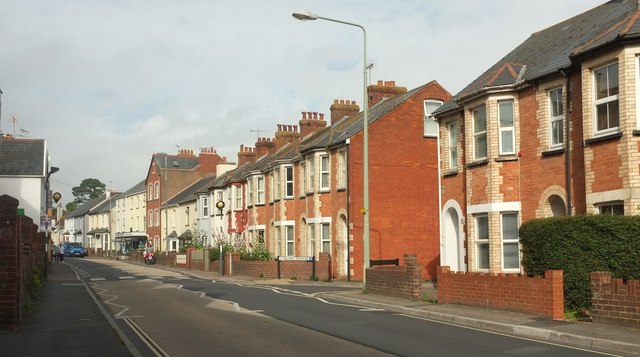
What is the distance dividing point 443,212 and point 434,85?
39.9ft

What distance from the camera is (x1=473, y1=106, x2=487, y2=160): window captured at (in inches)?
867

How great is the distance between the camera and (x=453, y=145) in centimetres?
2466

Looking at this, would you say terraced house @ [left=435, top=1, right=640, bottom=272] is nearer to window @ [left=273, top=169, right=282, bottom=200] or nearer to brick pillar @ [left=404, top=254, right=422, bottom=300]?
brick pillar @ [left=404, top=254, right=422, bottom=300]

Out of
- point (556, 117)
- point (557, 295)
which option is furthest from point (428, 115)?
point (557, 295)

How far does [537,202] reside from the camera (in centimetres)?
2020

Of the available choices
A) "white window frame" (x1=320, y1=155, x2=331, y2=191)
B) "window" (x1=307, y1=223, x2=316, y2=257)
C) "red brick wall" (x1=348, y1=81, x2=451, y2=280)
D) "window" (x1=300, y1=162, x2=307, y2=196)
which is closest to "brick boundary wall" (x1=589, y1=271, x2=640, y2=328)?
"red brick wall" (x1=348, y1=81, x2=451, y2=280)

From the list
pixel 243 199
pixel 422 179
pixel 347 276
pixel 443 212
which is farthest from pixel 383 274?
pixel 243 199

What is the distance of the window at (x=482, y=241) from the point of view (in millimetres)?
22062

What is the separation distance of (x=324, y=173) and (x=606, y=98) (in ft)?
67.8

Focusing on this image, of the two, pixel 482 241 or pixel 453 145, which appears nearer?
pixel 482 241

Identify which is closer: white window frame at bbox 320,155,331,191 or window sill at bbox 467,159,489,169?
window sill at bbox 467,159,489,169

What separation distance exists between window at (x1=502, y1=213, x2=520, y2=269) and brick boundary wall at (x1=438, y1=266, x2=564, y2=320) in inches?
106

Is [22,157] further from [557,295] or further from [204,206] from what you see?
[557,295]

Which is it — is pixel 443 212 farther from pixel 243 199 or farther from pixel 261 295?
pixel 243 199
